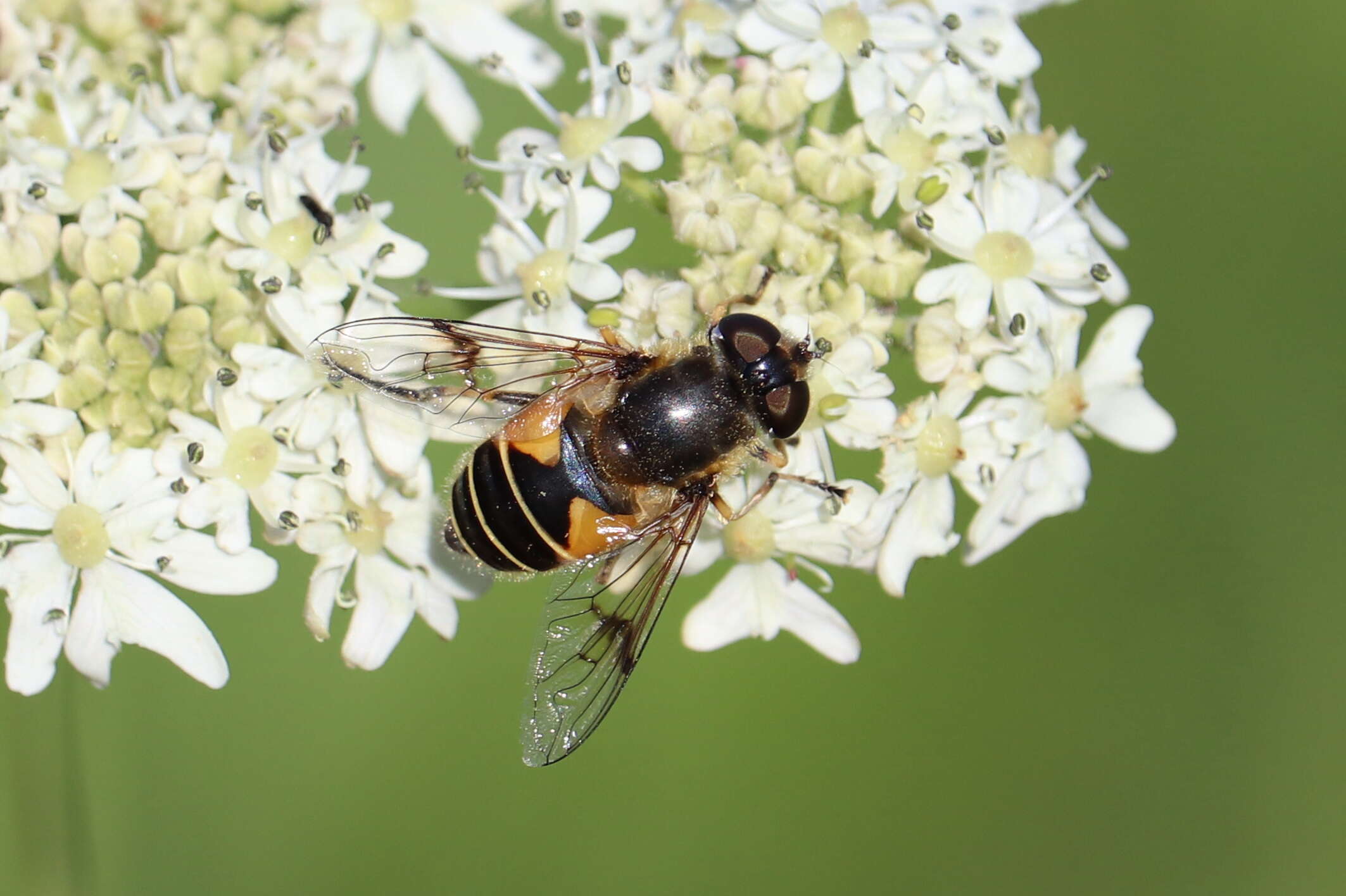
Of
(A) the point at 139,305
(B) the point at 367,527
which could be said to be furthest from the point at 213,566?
(A) the point at 139,305

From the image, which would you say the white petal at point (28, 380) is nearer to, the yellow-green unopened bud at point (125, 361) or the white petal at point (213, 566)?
the yellow-green unopened bud at point (125, 361)

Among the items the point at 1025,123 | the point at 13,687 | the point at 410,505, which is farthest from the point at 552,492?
the point at 1025,123

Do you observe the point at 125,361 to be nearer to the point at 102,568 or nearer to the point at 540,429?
the point at 102,568

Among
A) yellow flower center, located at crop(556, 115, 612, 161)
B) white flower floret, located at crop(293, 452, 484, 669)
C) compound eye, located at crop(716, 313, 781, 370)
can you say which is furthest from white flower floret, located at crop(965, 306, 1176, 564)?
white flower floret, located at crop(293, 452, 484, 669)

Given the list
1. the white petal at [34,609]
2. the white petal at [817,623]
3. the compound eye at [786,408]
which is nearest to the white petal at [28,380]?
the white petal at [34,609]

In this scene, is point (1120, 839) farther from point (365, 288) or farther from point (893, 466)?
point (365, 288)

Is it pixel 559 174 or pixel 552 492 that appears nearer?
pixel 552 492
